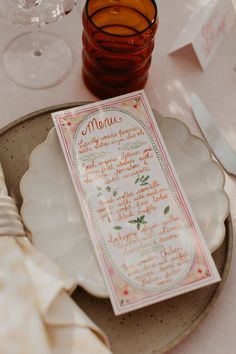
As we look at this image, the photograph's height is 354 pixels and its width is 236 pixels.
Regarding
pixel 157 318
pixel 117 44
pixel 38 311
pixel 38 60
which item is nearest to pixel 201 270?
pixel 157 318

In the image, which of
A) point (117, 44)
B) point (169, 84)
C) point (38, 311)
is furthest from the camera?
point (169, 84)

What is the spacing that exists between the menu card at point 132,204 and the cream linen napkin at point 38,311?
0.15ft

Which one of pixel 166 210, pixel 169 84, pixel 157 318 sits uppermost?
pixel 169 84

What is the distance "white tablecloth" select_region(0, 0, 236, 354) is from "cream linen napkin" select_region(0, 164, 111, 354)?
0.81ft

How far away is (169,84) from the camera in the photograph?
0.79 m

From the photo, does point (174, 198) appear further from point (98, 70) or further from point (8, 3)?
point (8, 3)

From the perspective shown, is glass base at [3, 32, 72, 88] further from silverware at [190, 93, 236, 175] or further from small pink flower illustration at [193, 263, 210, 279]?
small pink flower illustration at [193, 263, 210, 279]

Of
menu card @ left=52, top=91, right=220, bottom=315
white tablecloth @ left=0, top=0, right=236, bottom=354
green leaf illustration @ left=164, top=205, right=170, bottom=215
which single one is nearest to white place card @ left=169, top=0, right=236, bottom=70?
white tablecloth @ left=0, top=0, right=236, bottom=354

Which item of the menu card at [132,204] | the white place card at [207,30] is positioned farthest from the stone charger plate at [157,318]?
the white place card at [207,30]

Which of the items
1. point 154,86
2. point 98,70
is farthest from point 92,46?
point 154,86

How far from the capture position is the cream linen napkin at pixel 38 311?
0.52 meters

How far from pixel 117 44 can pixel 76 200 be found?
0.22 m

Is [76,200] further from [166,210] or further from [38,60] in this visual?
[38,60]

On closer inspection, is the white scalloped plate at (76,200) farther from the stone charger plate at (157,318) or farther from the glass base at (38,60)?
the glass base at (38,60)
